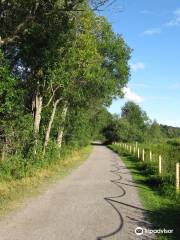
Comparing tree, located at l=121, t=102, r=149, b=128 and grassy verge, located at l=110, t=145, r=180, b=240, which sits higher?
tree, located at l=121, t=102, r=149, b=128

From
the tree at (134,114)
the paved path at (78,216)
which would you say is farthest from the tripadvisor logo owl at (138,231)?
the tree at (134,114)

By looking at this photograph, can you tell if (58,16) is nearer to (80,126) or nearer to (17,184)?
(17,184)

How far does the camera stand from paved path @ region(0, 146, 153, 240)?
957cm

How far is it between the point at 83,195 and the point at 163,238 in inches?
250

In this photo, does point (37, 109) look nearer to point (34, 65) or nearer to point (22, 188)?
point (34, 65)

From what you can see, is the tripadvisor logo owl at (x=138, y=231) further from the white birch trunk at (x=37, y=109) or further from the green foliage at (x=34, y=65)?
the white birch trunk at (x=37, y=109)

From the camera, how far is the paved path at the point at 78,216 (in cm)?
957

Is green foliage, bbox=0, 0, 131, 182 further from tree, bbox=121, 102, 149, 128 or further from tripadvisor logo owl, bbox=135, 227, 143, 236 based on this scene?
tree, bbox=121, 102, 149, 128

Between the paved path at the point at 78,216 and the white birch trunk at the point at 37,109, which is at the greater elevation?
the white birch trunk at the point at 37,109

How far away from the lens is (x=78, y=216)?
38.0ft

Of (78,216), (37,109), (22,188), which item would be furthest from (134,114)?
(78,216)

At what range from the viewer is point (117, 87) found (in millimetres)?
47312

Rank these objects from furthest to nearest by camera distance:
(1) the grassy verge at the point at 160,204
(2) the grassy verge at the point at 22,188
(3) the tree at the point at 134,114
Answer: (3) the tree at the point at 134,114
(2) the grassy verge at the point at 22,188
(1) the grassy verge at the point at 160,204

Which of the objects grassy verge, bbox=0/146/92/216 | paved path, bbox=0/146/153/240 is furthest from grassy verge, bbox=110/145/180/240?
grassy verge, bbox=0/146/92/216
